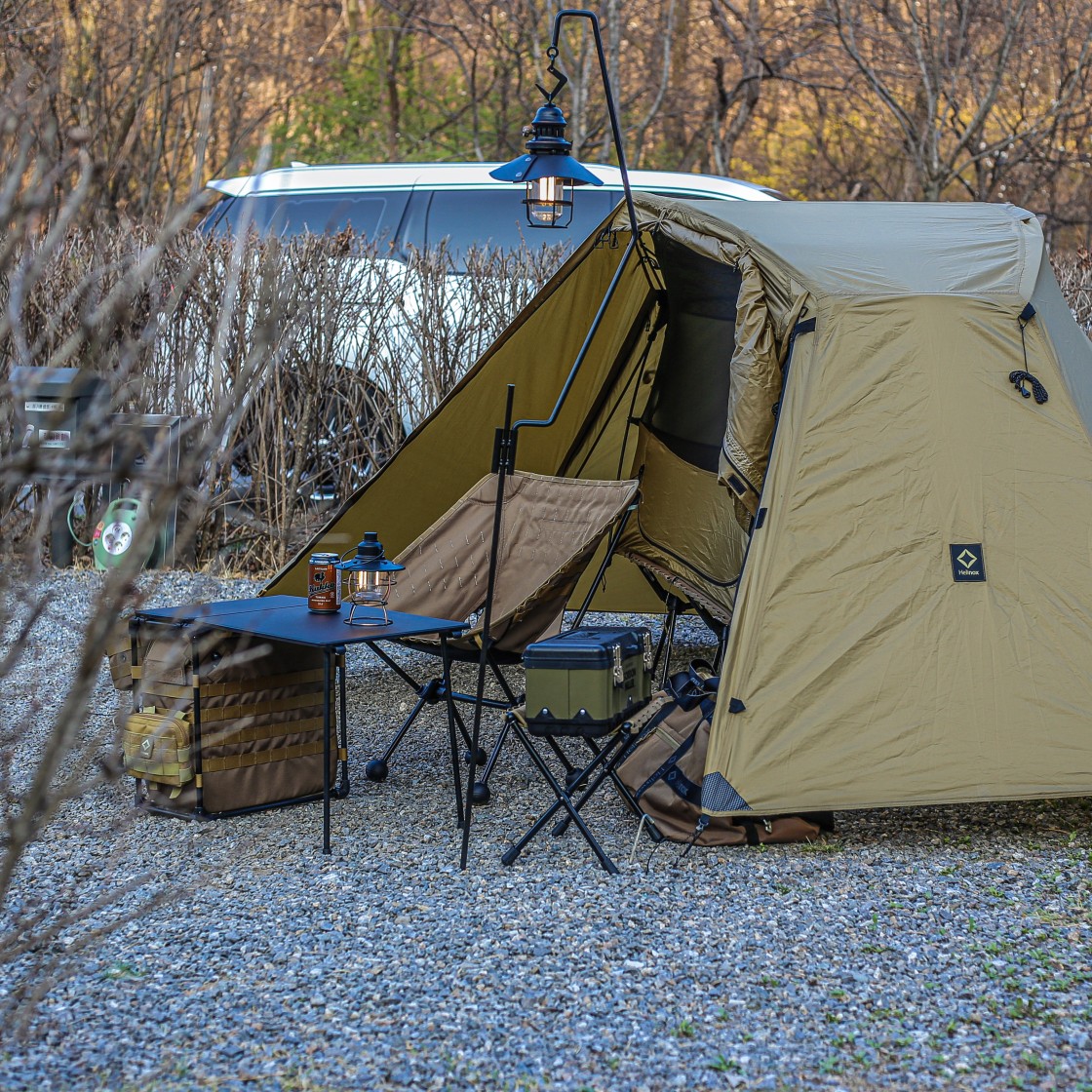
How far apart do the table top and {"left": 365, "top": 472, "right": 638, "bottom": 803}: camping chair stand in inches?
19.7

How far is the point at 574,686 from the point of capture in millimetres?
3633

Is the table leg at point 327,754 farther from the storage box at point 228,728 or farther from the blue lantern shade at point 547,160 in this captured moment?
the blue lantern shade at point 547,160

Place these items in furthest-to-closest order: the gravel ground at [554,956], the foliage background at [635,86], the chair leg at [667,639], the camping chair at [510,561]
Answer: the foliage background at [635,86] < the chair leg at [667,639] < the camping chair at [510,561] < the gravel ground at [554,956]

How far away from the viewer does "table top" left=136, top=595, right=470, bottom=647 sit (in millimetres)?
3676

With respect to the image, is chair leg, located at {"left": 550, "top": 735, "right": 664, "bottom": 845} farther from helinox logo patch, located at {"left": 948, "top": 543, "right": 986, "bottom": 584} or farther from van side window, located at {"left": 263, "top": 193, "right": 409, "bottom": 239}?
van side window, located at {"left": 263, "top": 193, "right": 409, "bottom": 239}

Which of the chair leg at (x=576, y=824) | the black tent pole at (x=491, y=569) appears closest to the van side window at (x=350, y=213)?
the black tent pole at (x=491, y=569)

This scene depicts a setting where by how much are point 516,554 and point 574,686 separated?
139cm

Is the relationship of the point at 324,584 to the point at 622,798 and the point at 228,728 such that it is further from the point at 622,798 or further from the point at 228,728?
the point at 622,798

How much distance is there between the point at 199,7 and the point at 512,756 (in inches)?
383

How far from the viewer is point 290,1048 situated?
260 centimetres

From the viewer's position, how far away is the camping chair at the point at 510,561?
4660 mm

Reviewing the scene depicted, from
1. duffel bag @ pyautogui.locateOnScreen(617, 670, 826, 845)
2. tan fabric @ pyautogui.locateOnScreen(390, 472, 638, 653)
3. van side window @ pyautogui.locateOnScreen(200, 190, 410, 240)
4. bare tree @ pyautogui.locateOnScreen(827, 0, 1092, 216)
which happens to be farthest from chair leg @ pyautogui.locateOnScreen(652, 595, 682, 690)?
bare tree @ pyautogui.locateOnScreen(827, 0, 1092, 216)

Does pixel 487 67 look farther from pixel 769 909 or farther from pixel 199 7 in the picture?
pixel 769 909

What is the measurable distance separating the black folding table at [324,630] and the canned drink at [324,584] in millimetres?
31
